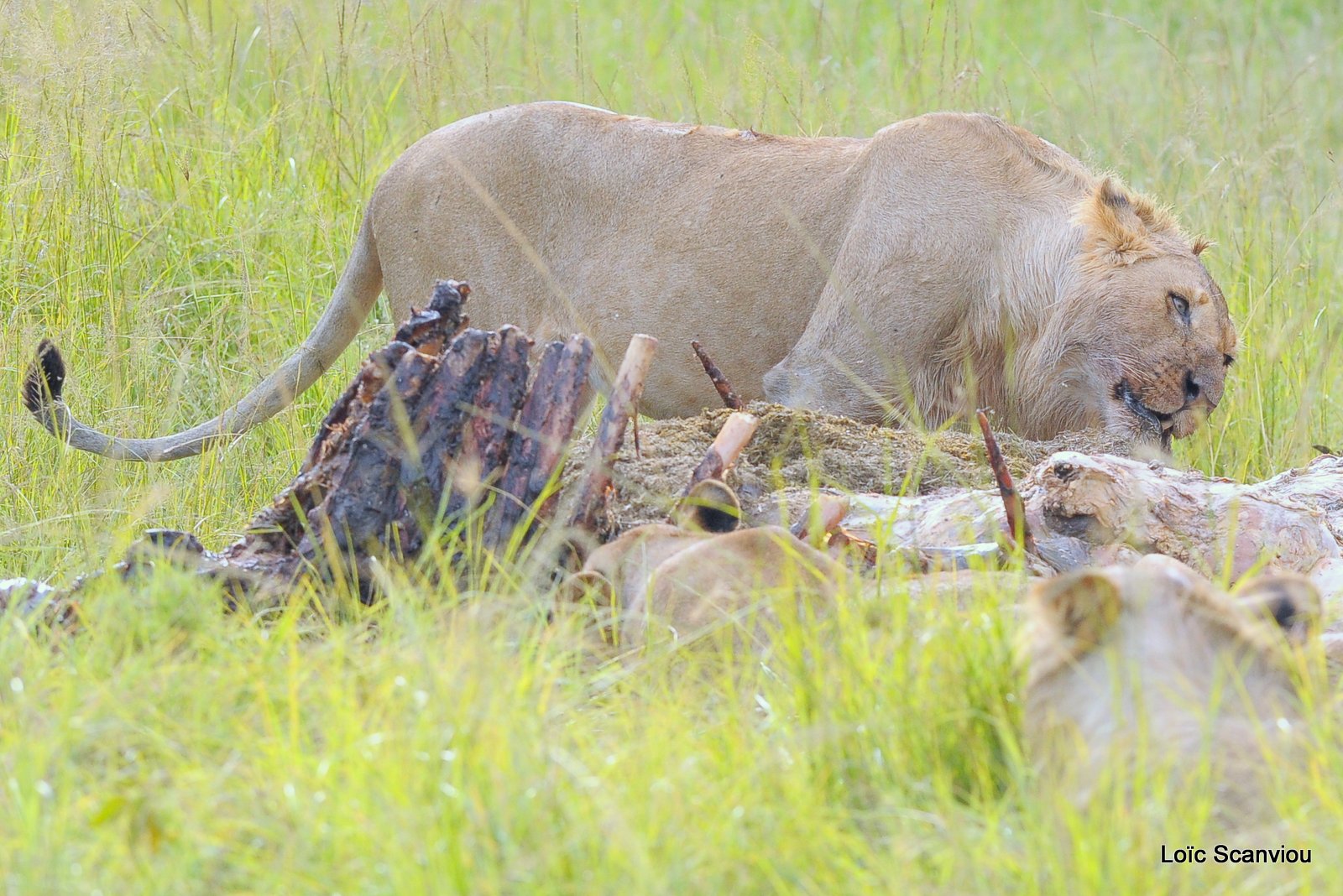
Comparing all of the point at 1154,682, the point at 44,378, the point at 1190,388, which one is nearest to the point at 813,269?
the point at 1190,388

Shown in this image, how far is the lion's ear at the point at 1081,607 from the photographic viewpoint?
5.87 feet

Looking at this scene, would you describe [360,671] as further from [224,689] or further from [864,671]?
[864,671]

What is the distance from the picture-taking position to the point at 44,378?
3062 millimetres

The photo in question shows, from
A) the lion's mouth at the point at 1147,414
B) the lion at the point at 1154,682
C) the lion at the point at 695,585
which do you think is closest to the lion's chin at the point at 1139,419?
the lion's mouth at the point at 1147,414

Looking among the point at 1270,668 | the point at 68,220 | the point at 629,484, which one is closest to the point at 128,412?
the point at 68,220

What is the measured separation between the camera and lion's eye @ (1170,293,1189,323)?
3516 mm

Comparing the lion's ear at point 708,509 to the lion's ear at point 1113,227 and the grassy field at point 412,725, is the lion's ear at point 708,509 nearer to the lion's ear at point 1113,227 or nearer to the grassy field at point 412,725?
the grassy field at point 412,725

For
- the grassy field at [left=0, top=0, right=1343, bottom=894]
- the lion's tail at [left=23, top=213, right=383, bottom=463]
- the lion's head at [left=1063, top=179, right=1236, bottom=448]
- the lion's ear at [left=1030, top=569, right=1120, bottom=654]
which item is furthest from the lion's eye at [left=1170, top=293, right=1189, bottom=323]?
the lion's tail at [left=23, top=213, right=383, bottom=463]

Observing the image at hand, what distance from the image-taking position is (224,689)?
1.90 metres

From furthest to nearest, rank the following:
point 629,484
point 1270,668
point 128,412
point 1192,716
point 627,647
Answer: point 128,412, point 629,484, point 627,647, point 1270,668, point 1192,716

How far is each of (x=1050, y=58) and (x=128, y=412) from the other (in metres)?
Result: 6.37

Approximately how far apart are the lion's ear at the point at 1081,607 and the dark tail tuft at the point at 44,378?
1.95 meters

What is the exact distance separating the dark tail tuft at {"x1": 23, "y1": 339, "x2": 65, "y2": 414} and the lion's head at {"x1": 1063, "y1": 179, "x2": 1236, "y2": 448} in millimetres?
2149

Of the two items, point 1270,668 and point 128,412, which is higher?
point 1270,668
